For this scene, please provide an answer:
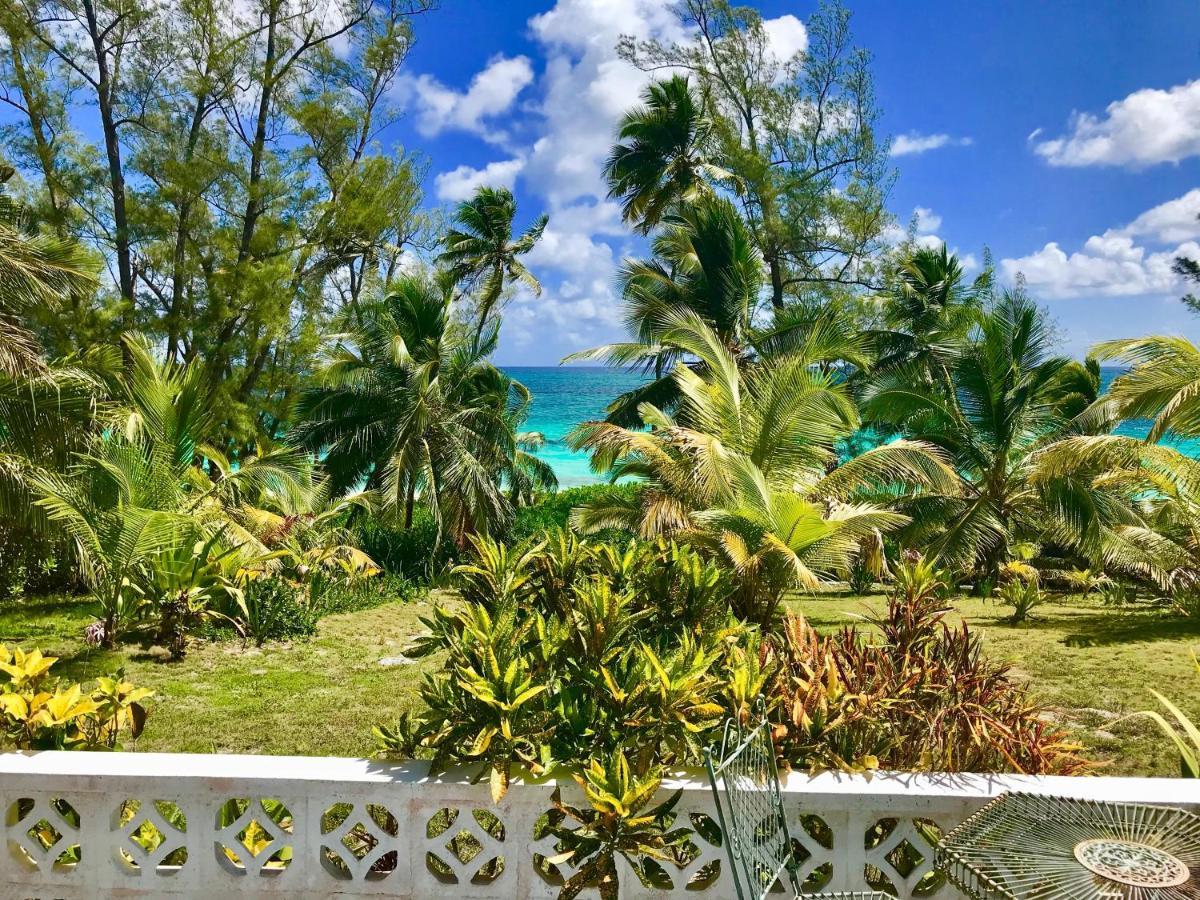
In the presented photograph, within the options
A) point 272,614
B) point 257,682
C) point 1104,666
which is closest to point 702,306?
point 272,614

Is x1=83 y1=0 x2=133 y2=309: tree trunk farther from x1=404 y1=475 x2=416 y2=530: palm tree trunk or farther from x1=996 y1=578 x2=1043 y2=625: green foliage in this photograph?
x1=996 y1=578 x2=1043 y2=625: green foliage

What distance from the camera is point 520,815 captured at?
2.74 metres

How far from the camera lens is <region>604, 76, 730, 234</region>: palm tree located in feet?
62.0

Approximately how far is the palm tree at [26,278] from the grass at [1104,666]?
6602 millimetres

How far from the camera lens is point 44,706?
316cm

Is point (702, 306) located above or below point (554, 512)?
above

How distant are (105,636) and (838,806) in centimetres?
773

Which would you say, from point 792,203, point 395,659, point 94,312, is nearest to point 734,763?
point 395,659

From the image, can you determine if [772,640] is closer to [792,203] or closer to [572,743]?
[572,743]

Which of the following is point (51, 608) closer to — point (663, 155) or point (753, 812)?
point (753, 812)

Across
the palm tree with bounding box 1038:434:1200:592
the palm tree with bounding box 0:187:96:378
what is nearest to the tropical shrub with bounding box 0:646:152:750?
the palm tree with bounding box 0:187:96:378

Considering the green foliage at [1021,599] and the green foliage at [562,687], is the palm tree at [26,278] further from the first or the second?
the green foliage at [1021,599]

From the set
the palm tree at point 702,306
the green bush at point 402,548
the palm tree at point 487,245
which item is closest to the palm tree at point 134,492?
the green bush at point 402,548

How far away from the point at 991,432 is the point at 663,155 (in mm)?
9683
